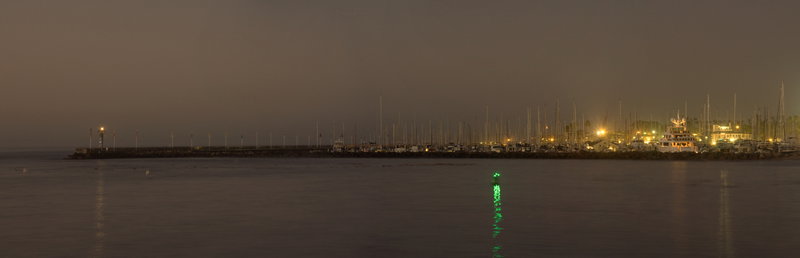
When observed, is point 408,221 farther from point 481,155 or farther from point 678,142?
point 481,155

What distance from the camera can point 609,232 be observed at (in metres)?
25.0

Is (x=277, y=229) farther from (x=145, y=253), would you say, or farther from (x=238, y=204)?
(x=238, y=204)

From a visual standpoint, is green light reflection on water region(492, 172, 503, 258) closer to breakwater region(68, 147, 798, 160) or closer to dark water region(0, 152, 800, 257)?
dark water region(0, 152, 800, 257)

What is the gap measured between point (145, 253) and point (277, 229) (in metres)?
6.10

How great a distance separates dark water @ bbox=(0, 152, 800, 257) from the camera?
21672 mm

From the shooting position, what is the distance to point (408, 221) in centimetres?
2873

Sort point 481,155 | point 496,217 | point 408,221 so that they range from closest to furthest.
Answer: point 408,221 < point 496,217 < point 481,155

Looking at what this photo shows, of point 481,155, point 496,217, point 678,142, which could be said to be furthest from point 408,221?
point 481,155

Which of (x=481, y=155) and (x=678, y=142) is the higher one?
(x=678, y=142)

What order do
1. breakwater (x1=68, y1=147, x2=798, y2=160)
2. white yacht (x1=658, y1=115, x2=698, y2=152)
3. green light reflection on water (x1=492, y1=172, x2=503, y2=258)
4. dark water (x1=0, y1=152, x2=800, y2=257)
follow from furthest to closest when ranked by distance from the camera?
1. white yacht (x1=658, y1=115, x2=698, y2=152)
2. breakwater (x1=68, y1=147, x2=798, y2=160)
3. dark water (x1=0, y1=152, x2=800, y2=257)
4. green light reflection on water (x1=492, y1=172, x2=503, y2=258)

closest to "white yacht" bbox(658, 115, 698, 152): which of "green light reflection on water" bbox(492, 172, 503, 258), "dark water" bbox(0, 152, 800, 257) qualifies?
"dark water" bbox(0, 152, 800, 257)

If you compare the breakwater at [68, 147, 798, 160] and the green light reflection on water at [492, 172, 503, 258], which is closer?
the green light reflection on water at [492, 172, 503, 258]

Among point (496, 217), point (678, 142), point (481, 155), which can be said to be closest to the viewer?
point (496, 217)

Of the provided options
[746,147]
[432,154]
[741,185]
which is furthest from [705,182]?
[432,154]
